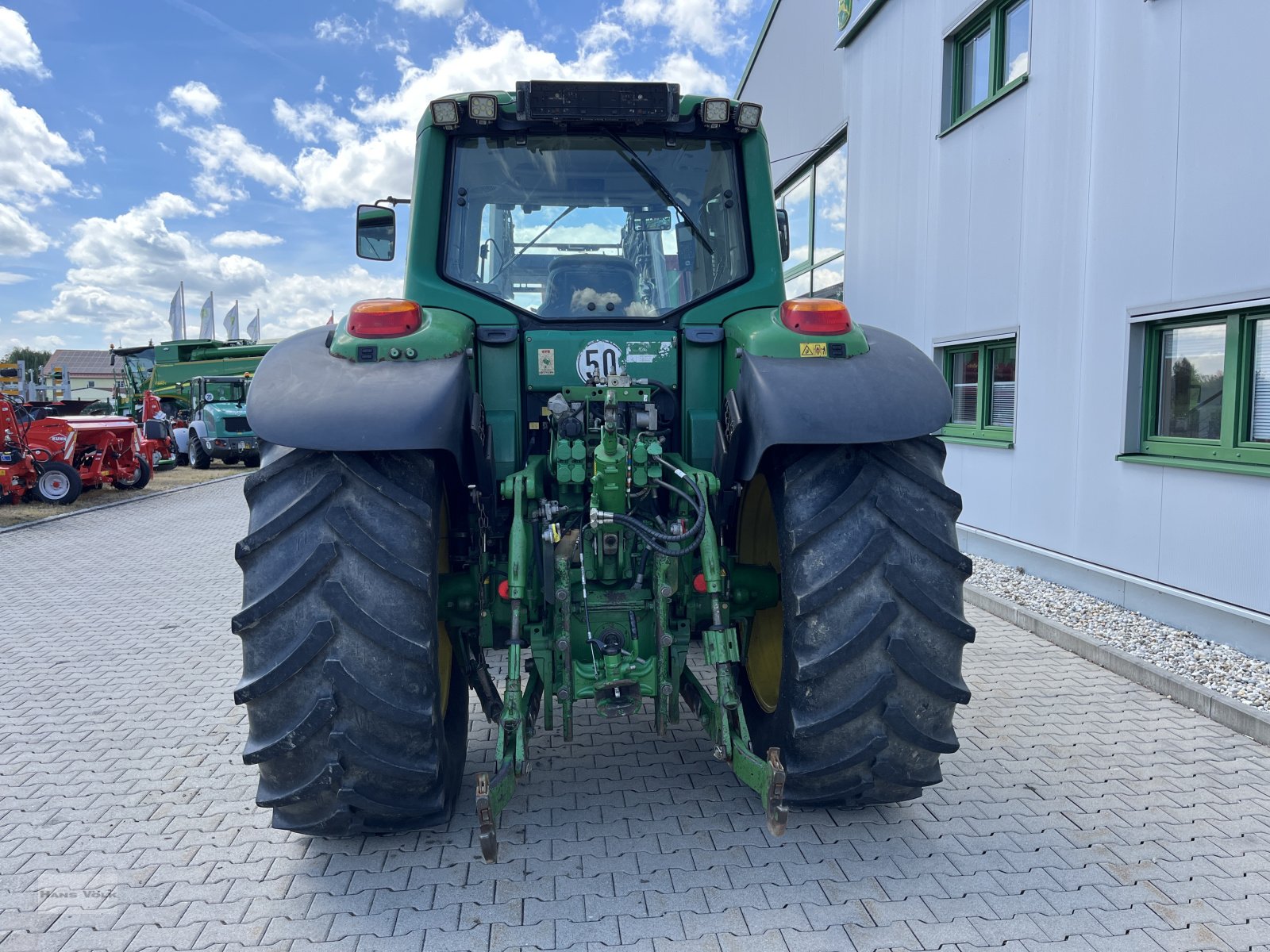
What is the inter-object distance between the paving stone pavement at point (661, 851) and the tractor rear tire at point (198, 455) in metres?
17.9

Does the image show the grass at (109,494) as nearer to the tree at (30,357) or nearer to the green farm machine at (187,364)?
the green farm machine at (187,364)

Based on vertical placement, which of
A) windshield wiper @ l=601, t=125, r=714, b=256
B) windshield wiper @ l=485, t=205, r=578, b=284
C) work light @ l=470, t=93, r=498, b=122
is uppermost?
work light @ l=470, t=93, r=498, b=122

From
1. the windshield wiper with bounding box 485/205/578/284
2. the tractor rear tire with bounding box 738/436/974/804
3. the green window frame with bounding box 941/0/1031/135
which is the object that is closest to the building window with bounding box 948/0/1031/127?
the green window frame with bounding box 941/0/1031/135

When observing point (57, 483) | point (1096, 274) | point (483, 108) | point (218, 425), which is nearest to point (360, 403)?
point (483, 108)

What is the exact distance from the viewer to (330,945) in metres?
2.49

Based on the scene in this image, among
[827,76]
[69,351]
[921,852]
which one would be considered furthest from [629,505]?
[69,351]

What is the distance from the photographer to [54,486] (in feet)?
43.3

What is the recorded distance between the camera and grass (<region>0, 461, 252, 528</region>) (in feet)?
40.2

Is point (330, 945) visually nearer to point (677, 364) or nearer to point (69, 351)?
point (677, 364)

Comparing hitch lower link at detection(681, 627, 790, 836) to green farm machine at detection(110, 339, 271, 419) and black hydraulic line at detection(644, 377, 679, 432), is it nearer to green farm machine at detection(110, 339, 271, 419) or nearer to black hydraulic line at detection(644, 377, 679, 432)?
black hydraulic line at detection(644, 377, 679, 432)

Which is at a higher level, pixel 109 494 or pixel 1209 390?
pixel 1209 390

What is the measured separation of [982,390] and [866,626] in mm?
5821

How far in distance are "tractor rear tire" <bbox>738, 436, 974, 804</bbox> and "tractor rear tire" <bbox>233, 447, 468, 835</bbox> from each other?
111cm

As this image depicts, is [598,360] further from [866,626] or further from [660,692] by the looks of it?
[866,626]
